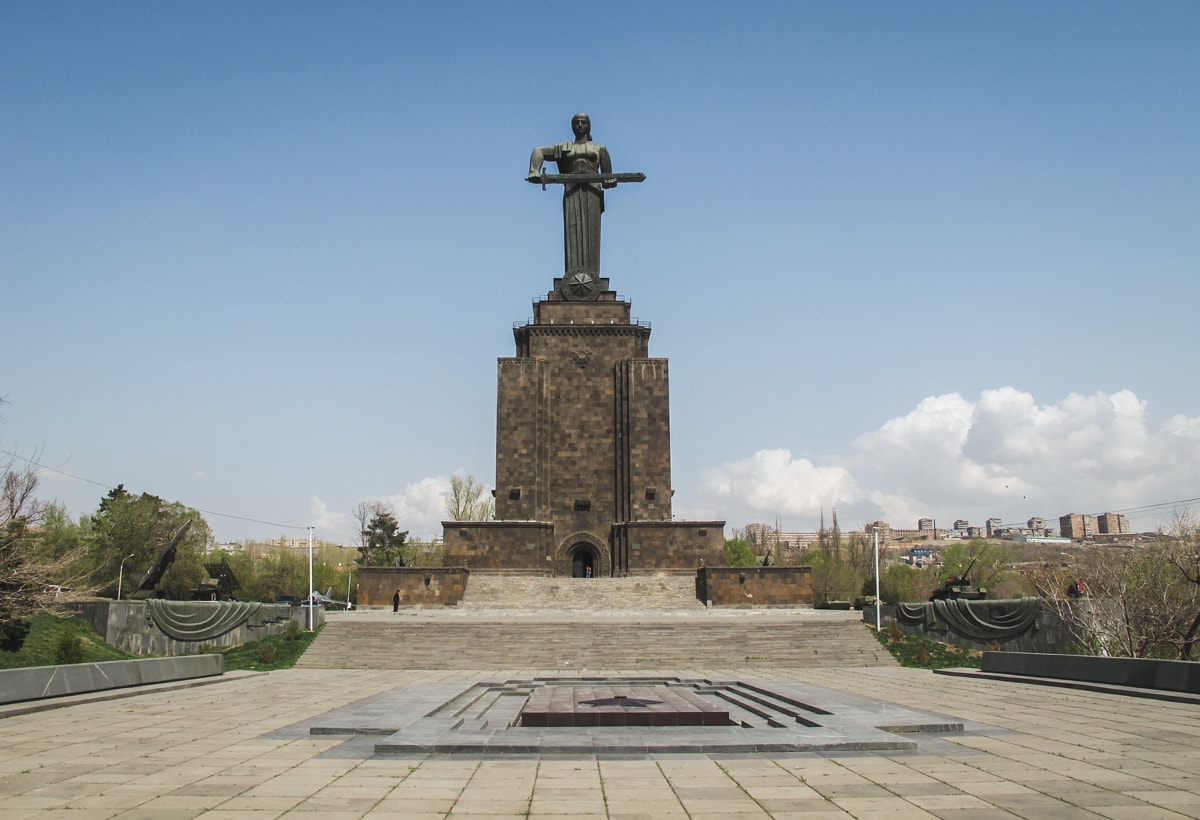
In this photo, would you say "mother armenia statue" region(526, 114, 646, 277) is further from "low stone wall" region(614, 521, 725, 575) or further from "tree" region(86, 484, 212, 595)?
"tree" region(86, 484, 212, 595)

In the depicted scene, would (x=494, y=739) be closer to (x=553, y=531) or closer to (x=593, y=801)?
(x=593, y=801)

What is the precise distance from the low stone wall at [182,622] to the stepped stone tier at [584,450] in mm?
11843

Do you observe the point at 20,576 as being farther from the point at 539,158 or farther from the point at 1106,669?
the point at 539,158

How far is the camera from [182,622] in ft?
82.0

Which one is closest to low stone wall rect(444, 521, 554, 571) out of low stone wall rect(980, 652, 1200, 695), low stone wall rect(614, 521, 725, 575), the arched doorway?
the arched doorway

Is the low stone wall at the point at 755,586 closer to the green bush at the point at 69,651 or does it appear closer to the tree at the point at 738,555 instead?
the green bush at the point at 69,651

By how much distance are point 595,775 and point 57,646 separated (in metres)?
15.3

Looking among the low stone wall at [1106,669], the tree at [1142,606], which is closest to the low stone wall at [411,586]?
the tree at [1142,606]

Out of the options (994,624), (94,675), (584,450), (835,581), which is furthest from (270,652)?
(835,581)

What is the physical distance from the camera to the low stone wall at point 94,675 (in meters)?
13.2

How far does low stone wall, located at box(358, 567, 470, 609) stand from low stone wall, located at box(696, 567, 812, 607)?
940 centimetres

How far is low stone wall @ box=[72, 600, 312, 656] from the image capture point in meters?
23.3

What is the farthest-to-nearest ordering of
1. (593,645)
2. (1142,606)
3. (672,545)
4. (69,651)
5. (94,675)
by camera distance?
(672,545)
(593,645)
(1142,606)
(69,651)
(94,675)

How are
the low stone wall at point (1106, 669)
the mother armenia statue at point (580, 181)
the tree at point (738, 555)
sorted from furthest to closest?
the tree at point (738, 555)
the mother armenia statue at point (580, 181)
the low stone wall at point (1106, 669)
